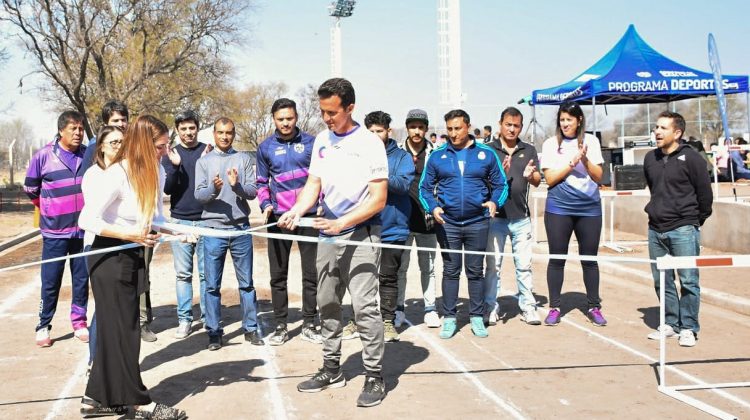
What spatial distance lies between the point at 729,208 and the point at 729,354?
5645 millimetres

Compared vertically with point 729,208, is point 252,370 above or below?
below

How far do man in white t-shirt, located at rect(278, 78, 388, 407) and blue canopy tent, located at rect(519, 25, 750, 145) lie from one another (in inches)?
598

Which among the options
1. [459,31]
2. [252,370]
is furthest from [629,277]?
[459,31]

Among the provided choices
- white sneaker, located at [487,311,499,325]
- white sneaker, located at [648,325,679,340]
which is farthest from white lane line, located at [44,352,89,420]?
white sneaker, located at [648,325,679,340]

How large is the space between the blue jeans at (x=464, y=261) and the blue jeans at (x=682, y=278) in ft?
5.22

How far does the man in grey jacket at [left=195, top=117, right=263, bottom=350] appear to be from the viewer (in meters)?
6.29

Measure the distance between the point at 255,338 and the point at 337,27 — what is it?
235ft

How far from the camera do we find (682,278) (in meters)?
6.16

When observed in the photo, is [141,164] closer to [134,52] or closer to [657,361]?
[657,361]

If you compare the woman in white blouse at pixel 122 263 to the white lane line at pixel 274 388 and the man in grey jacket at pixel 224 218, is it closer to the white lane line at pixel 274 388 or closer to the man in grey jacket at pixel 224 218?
the white lane line at pixel 274 388

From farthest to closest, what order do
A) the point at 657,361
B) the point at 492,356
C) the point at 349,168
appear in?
the point at 492,356, the point at 657,361, the point at 349,168

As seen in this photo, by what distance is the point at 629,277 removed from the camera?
960cm

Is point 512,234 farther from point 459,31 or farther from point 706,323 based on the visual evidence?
point 459,31

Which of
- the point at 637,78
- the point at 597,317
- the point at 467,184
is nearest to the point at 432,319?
the point at 467,184
